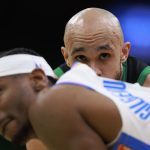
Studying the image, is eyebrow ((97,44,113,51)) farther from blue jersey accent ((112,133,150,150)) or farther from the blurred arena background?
the blurred arena background

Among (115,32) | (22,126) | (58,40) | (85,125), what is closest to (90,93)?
(85,125)

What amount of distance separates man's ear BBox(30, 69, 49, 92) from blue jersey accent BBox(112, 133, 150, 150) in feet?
0.84

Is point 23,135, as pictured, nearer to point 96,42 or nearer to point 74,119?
point 74,119

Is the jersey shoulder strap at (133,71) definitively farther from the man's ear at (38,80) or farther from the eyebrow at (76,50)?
the man's ear at (38,80)

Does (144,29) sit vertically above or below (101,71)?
below

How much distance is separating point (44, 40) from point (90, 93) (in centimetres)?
350

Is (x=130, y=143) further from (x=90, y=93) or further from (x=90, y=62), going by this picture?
(x=90, y=62)

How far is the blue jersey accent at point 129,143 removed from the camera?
1.17 meters

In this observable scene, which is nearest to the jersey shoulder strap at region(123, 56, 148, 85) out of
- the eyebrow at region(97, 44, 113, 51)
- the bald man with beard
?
the bald man with beard

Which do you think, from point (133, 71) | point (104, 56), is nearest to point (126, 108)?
point (104, 56)

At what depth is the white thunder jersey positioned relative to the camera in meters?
1.17

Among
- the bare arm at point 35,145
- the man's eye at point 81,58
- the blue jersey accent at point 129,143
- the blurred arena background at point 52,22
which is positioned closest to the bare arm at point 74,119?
the blue jersey accent at point 129,143

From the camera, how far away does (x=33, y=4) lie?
4.61 m

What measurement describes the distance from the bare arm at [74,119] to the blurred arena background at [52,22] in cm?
326
